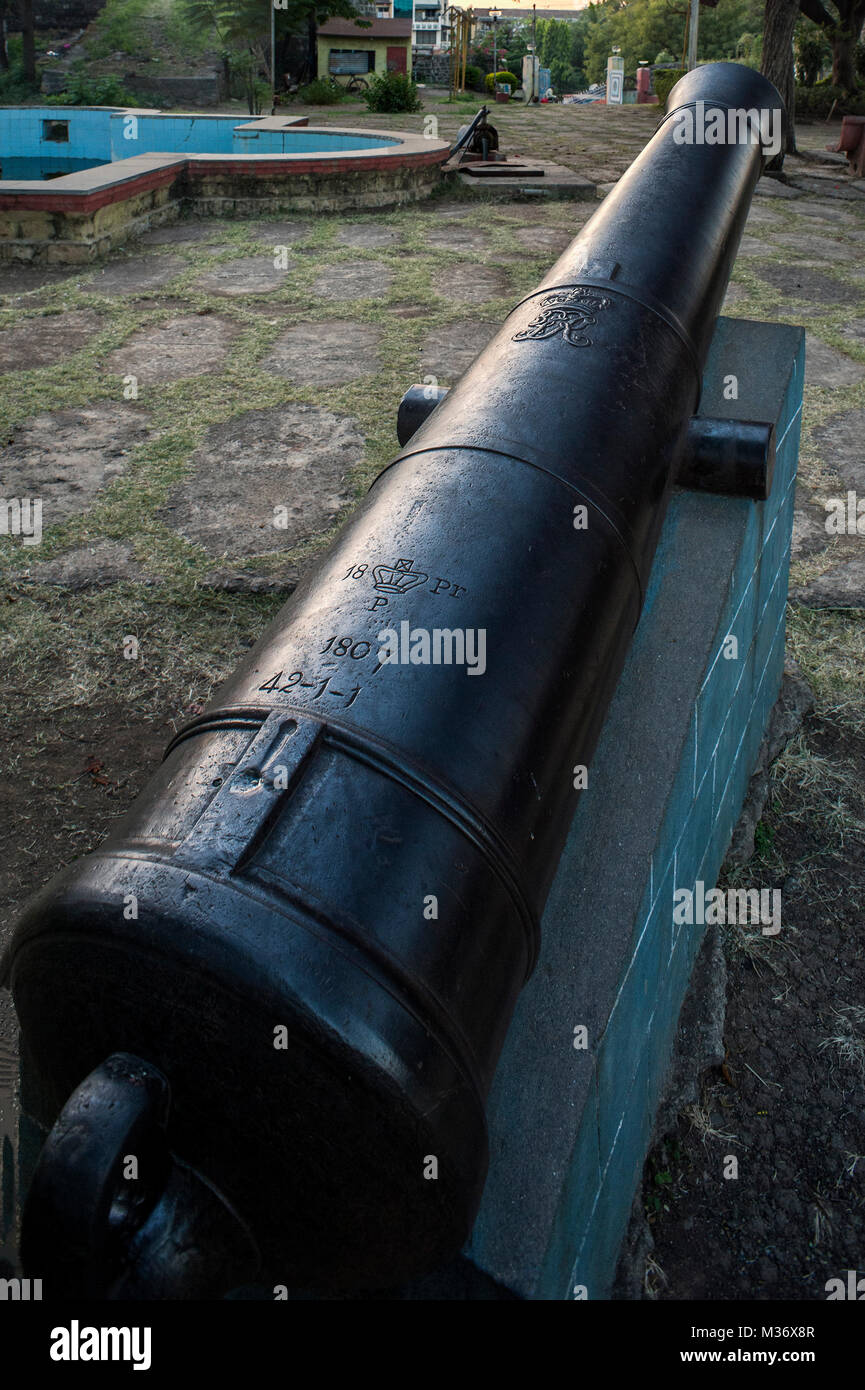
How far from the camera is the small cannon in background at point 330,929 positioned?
104cm

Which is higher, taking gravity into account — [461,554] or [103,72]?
[103,72]

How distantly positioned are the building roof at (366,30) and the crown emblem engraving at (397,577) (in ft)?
126

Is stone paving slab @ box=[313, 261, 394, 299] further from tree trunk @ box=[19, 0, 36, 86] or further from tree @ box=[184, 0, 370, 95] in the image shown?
tree trunk @ box=[19, 0, 36, 86]

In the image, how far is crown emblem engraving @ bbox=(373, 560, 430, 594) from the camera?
55.4 inches

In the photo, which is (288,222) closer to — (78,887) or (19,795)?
(19,795)

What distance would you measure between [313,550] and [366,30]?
121 feet

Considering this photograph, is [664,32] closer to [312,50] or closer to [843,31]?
[312,50]

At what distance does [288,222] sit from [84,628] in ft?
23.9

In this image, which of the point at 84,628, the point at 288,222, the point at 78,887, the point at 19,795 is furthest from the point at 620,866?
the point at 288,222

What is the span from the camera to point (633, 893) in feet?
5.66

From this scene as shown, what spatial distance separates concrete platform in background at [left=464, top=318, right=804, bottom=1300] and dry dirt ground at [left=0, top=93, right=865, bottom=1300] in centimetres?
27

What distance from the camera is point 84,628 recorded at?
381 centimetres

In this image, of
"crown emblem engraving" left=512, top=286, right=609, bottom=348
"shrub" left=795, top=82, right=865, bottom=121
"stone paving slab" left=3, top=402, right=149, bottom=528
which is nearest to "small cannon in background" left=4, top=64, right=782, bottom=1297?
"crown emblem engraving" left=512, top=286, right=609, bottom=348

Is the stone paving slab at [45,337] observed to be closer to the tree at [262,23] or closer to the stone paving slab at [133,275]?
the stone paving slab at [133,275]
